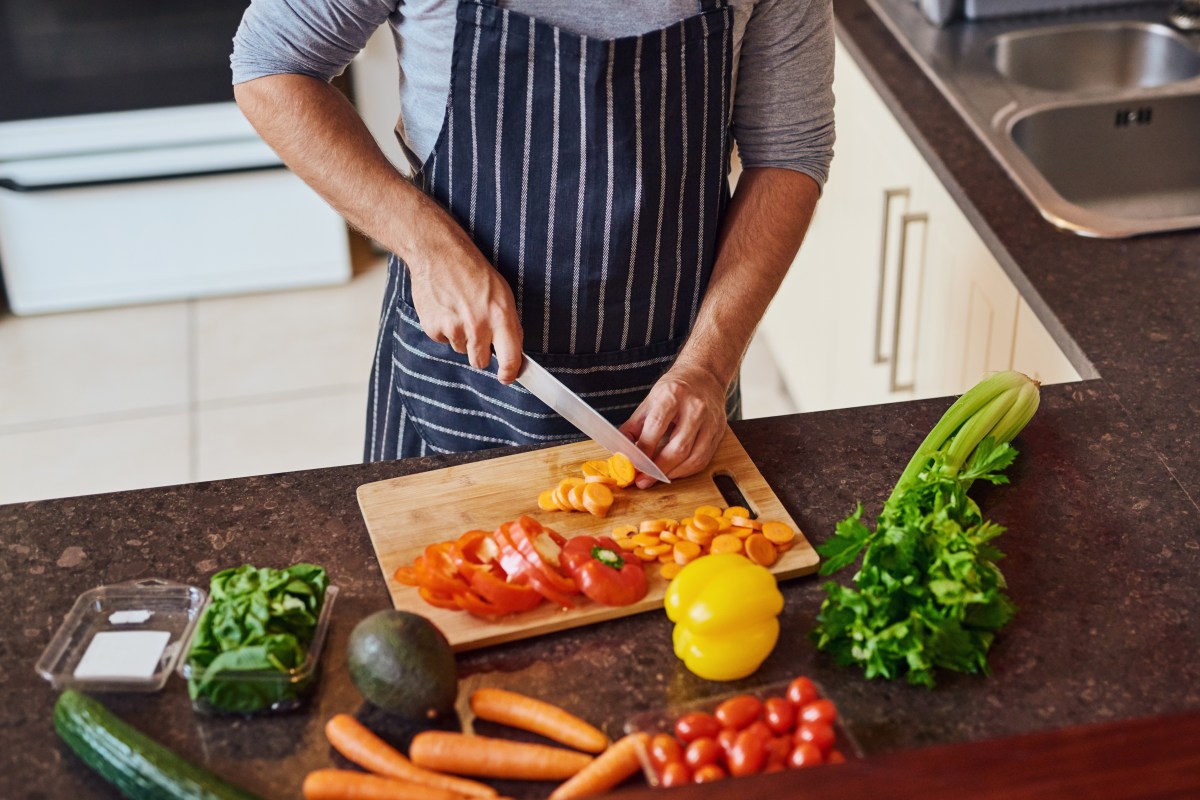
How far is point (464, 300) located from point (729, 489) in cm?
32

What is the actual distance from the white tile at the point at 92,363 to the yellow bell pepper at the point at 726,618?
84.9 inches

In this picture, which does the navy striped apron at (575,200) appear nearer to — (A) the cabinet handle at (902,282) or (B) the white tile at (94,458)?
(A) the cabinet handle at (902,282)

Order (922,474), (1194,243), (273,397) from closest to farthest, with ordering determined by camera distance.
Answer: (922,474) < (1194,243) < (273,397)

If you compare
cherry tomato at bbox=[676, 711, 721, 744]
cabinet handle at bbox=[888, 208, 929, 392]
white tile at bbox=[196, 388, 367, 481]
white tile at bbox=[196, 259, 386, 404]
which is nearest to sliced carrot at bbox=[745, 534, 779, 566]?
cherry tomato at bbox=[676, 711, 721, 744]

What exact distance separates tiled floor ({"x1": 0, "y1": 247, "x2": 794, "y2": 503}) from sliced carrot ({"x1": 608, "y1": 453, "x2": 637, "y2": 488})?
5.22 ft

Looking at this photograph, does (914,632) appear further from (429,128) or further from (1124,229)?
(1124,229)

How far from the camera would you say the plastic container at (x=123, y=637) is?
1.00 m

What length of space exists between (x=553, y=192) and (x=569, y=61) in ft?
0.45

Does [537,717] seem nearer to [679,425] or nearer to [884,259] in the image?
[679,425]

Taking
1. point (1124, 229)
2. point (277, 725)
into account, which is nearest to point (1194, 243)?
point (1124, 229)

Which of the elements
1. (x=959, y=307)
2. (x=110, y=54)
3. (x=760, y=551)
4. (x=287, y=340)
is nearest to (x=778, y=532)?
(x=760, y=551)

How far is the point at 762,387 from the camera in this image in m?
2.96

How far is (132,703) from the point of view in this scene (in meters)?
1.00

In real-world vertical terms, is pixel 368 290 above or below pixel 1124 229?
below
